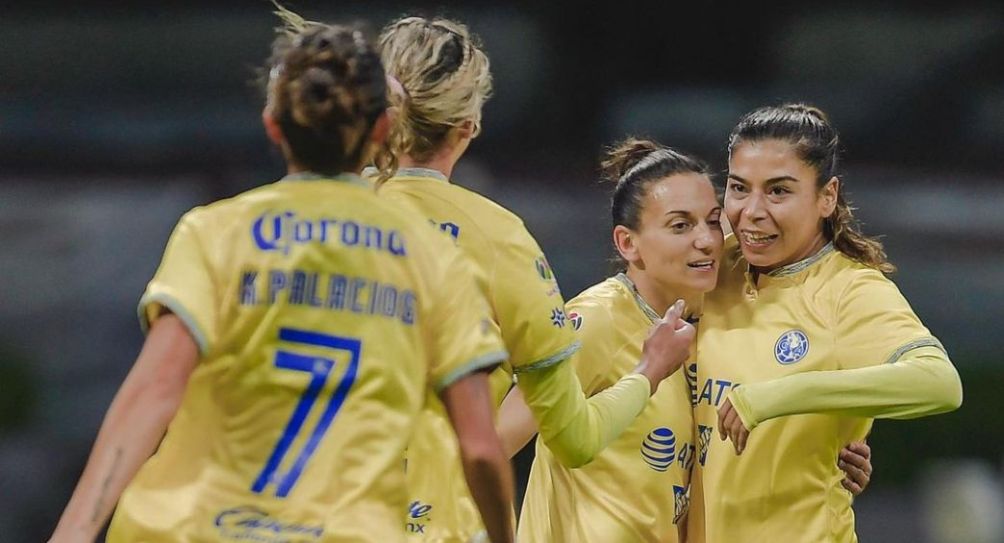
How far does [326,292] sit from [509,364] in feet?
2.67

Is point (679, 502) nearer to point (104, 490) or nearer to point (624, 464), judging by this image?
point (624, 464)

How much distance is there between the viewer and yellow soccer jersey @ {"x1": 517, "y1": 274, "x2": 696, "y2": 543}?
11.2 feet

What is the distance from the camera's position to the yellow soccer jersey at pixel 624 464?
3.41 meters

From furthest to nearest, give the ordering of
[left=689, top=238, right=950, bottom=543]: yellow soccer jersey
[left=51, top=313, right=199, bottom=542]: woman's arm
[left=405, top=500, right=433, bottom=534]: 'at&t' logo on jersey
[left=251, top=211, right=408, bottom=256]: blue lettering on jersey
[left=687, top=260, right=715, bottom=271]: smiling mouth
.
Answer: [left=687, top=260, right=715, bottom=271]: smiling mouth
[left=689, top=238, right=950, bottom=543]: yellow soccer jersey
[left=405, top=500, right=433, bottom=534]: 'at&t' logo on jersey
[left=251, top=211, right=408, bottom=256]: blue lettering on jersey
[left=51, top=313, right=199, bottom=542]: woman's arm

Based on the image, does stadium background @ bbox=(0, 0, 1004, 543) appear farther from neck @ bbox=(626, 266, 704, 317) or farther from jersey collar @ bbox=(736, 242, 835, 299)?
jersey collar @ bbox=(736, 242, 835, 299)

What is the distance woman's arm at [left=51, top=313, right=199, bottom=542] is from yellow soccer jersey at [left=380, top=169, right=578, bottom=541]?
0.81 m

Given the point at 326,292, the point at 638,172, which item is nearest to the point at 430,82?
the point at 326,292

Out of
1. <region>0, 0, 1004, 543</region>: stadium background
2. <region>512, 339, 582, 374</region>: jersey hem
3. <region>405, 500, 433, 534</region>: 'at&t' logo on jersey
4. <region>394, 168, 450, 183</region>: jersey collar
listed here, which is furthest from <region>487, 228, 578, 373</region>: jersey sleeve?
<region>0, 0, 1004, 543</region>: stadium background

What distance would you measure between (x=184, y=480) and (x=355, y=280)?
377mm

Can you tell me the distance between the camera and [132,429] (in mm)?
1994

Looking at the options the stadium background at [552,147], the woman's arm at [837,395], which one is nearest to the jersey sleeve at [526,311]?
the woman's arm at [837,395]

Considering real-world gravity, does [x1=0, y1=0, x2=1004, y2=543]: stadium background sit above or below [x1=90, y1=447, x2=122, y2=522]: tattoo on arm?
above

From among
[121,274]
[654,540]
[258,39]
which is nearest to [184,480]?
[654,540]

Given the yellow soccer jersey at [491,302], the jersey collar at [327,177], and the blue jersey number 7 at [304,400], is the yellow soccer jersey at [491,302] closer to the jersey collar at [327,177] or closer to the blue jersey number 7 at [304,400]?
the jersey collar at [327,177]
